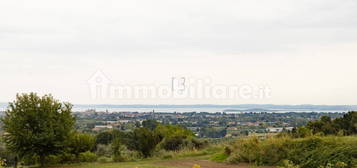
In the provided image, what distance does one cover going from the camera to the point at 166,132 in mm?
27641

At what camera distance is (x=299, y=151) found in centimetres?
1412

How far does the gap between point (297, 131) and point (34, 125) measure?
1110 centimetres

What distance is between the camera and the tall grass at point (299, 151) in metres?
12.5

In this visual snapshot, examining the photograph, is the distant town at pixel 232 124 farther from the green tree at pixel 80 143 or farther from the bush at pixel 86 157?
the bush at pixel 86 157

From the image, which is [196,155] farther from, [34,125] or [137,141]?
[34,125]

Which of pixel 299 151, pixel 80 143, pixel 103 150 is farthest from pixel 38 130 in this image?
pixel 299 151

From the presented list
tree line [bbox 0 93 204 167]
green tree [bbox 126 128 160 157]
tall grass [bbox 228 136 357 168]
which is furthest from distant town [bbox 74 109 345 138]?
tall grass [bbox 228 136 357 168]

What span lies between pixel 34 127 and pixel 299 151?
430 inches

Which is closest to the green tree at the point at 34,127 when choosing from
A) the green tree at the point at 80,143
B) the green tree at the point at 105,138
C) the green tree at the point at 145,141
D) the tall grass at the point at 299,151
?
the green tree at the point at 80,143

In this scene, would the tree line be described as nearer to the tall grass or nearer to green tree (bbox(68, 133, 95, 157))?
→ green tree (bbox(68, 133, 95, 157))

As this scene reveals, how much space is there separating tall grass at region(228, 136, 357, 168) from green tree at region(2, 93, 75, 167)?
745cm

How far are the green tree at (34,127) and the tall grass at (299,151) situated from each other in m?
7.45

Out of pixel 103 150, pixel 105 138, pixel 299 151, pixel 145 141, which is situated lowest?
pixel 103 150

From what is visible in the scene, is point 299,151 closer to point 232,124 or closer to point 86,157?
point 86,157
